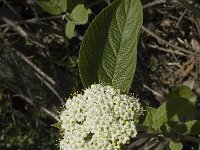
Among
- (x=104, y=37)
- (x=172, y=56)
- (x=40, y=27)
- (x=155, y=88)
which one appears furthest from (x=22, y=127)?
(x=104, y=37)

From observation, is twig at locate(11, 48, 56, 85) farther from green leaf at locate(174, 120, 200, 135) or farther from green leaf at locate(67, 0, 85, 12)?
green leaf at locate(174, 120, 200, 135)

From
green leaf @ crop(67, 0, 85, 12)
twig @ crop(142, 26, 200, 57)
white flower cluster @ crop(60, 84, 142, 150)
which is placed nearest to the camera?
white flower cluster @ crop(60, 84, 142, 150)

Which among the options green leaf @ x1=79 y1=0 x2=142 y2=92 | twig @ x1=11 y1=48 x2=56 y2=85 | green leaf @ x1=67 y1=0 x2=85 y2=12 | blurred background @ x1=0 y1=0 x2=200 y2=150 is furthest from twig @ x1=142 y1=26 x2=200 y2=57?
green leaf @ x1=79 y1=0 x2=142 y2=92

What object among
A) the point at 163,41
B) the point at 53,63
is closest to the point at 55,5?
the point at 53,63

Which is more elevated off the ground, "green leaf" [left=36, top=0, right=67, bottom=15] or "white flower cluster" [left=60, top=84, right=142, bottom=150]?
"green leaf" [left=36, top=0, right=67, bottom=15]

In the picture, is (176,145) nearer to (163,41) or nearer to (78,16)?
(78,16)

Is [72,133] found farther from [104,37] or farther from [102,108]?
[104,37]
